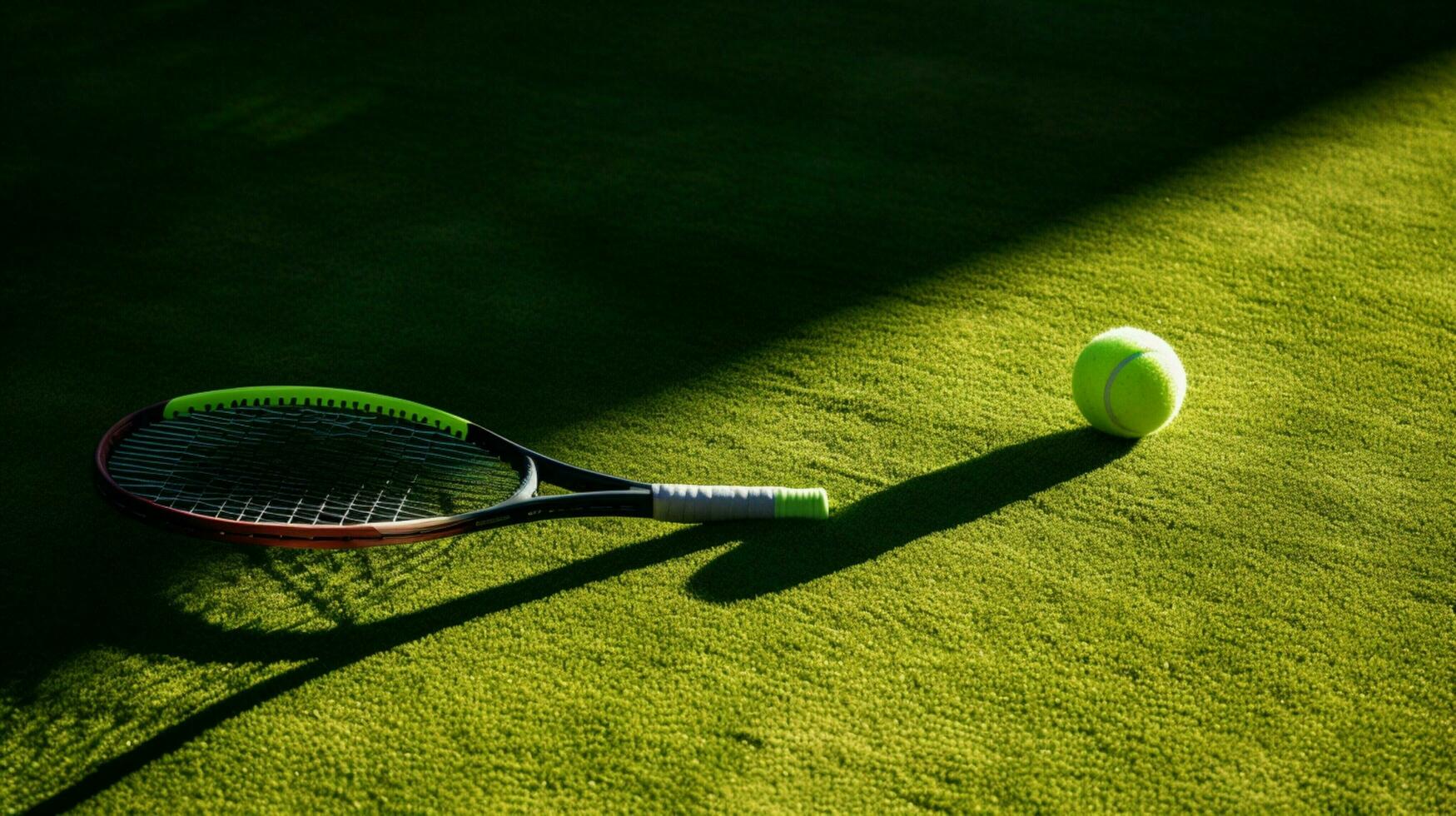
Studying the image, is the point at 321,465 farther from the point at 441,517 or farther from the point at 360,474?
the point at 441,517

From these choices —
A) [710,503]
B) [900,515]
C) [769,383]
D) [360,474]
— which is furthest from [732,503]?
[360,474]

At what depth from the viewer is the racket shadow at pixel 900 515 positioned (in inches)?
88.3

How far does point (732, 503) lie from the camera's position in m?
2.33

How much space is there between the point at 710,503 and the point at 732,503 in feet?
0.16

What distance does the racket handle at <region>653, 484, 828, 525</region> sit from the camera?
2303 millimetres

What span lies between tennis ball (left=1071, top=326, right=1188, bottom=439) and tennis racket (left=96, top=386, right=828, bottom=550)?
0.71 metres

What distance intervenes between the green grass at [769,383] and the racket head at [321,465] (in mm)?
119

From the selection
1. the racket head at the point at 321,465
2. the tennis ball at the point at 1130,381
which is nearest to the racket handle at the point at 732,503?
the racket head at the point at 321,465

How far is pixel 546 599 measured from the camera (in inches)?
86.0

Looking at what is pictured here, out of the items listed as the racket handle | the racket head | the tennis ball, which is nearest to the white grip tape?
the racket handle

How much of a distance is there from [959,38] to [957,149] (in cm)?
107

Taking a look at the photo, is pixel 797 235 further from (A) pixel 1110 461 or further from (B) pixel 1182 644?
(B) pixel 1182 644

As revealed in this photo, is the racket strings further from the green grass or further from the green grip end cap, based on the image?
the green grip end cap

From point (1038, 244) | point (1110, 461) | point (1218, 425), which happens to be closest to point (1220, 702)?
point (1110, 461)
